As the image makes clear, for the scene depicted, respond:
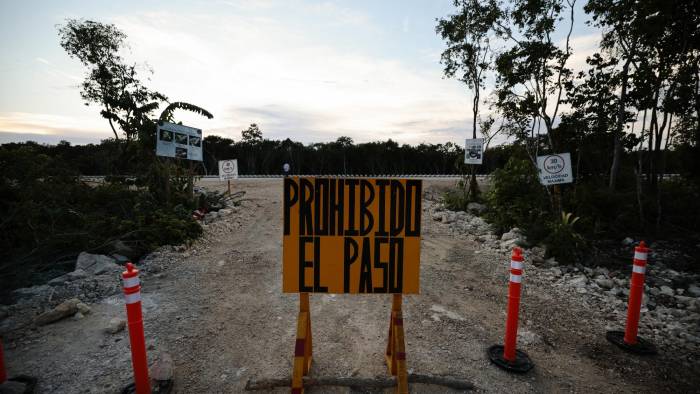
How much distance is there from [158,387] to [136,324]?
89 centimetres

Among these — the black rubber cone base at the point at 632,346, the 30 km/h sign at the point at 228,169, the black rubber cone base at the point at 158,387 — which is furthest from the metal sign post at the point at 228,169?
the black rubber cone base at the point at 632,346

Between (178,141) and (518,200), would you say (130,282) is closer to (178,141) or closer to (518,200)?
(178,141)

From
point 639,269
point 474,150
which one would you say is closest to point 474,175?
point 474,150

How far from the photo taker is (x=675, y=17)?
22.6ft

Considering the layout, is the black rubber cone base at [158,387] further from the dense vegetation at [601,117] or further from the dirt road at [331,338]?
the dense vegetation at [601,117]

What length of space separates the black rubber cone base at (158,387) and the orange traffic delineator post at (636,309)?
195 inches

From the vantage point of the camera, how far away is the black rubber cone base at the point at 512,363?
10.9 feet

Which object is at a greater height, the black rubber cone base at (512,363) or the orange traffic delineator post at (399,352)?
the orange traffic delineator post at (399,352)

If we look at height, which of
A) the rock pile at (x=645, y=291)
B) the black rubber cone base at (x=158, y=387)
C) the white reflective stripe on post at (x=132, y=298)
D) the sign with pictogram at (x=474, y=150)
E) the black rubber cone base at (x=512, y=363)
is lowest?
the black rubber cone base at (x=158, y=387)

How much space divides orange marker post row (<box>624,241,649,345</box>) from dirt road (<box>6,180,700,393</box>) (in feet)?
0.95

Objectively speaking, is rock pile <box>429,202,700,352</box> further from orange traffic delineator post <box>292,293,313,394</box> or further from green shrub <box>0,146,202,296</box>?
green shrub <box>0,146,202,296</box>

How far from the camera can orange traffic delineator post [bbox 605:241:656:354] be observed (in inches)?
145

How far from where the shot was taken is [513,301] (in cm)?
333

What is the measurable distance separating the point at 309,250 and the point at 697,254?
355 inches
